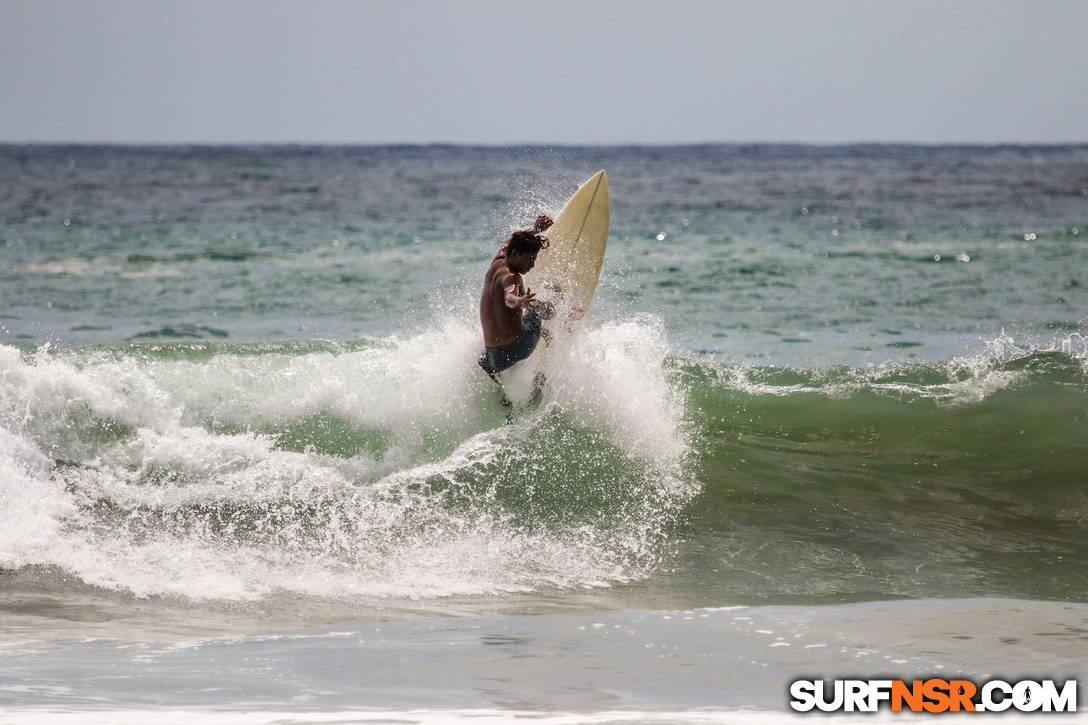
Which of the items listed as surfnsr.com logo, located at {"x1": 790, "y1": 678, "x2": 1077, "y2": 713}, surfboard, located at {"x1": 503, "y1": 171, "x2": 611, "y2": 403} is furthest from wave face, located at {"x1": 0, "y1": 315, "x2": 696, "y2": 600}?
surfnsr.com logo, located at {"x1": 790, "y1": 678, "x2": 1077, "y2": 713}

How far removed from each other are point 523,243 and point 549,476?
167cm

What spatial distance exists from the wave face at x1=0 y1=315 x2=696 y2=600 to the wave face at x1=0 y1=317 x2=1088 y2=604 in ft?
0.07

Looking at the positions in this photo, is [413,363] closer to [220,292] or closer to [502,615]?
[502,615]

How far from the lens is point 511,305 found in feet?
24.4

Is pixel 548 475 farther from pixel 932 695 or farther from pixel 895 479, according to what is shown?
pixel 932 695

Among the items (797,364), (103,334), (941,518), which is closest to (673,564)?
(941,518)

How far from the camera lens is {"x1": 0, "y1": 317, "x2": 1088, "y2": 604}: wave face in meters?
6.36

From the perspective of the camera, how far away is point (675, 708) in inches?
163

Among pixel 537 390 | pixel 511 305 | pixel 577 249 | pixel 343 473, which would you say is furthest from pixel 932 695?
pixel 577 249

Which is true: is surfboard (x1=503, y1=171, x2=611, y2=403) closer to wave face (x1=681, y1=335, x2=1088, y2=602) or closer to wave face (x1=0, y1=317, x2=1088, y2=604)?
wave face (x1=0, y1=317, x2=1088, y2=604)

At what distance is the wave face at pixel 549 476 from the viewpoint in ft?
20.9

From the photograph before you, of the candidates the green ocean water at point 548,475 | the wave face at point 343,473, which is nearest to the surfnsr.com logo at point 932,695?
the green ocean water at point 548,475

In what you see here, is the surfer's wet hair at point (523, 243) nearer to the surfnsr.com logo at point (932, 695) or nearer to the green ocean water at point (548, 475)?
the green ocean water at point (548, 475)

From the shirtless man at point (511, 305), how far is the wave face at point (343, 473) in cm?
65
